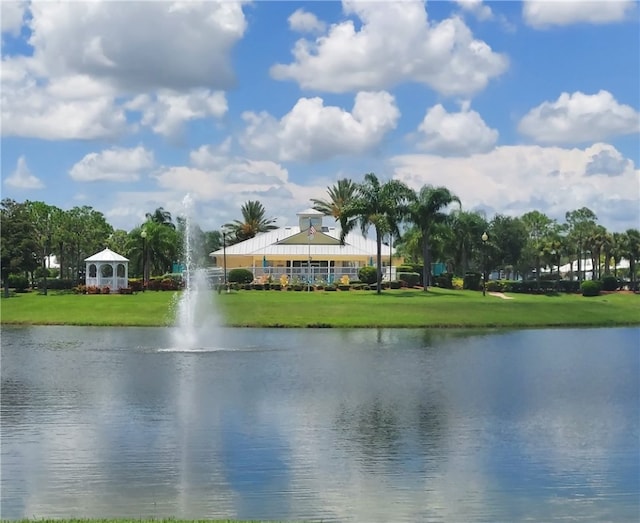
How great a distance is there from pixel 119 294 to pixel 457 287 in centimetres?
3138

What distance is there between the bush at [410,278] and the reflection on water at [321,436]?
135 feet

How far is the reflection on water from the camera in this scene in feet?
47.7

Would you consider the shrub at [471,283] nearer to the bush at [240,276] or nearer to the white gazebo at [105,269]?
the bush at [240,276]

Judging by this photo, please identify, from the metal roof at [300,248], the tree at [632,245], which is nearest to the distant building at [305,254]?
the metal roof at [300,248]

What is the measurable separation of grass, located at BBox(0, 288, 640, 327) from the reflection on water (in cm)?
1733

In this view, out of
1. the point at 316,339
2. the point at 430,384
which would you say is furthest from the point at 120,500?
the point at 316,339

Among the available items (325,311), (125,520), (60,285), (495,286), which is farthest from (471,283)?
(125,520)

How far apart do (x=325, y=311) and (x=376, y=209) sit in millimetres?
17126

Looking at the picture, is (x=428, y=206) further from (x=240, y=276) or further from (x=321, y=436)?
(x=321, y=436)

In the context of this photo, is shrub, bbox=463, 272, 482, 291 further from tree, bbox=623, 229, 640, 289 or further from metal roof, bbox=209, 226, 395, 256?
tree, bbox=623, 229, 640, 289

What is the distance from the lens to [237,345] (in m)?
41.0

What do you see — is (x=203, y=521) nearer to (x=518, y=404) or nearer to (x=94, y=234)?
(x=518, y=404)

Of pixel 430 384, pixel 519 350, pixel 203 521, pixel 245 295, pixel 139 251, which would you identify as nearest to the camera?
pixel 203 521

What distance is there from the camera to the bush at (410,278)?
257ft
